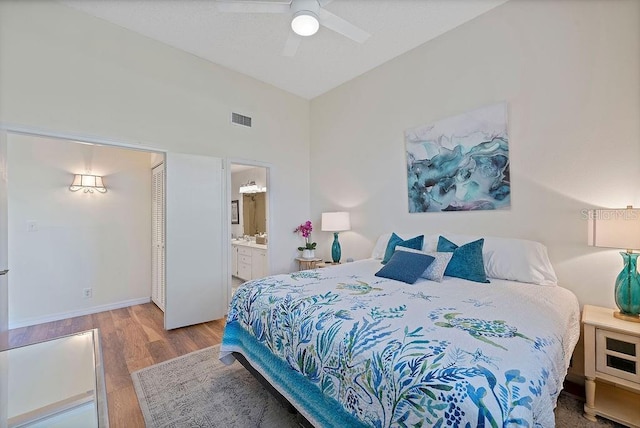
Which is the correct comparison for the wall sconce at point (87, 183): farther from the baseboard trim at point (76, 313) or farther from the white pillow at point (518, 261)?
the white pillow at point (518, 261)

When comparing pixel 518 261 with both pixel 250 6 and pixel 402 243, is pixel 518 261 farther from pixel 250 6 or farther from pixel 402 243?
pixel 250 6

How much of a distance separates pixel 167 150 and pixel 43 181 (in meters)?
1.73

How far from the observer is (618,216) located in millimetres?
1696

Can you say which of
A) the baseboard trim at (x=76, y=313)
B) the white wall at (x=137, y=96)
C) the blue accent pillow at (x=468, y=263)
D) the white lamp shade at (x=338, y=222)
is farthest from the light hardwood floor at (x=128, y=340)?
the blue accent pillow at (x=468, y=263)

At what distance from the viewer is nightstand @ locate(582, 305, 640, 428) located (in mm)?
1560

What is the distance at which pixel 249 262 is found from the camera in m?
4.88

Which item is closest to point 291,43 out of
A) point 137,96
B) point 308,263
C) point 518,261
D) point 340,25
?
point 340,25

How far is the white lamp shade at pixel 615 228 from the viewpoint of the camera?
1.63m

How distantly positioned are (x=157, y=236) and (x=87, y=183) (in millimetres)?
1092

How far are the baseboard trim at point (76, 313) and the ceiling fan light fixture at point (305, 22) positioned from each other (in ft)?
13.7

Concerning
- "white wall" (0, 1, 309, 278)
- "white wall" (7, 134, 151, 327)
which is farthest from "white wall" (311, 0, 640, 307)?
"white wall" (7, 134, 151, 327)

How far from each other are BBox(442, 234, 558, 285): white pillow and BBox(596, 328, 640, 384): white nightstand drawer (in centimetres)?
48

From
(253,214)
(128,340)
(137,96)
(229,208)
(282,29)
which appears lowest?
(128,340)

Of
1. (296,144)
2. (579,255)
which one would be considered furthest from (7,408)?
(296,144)
